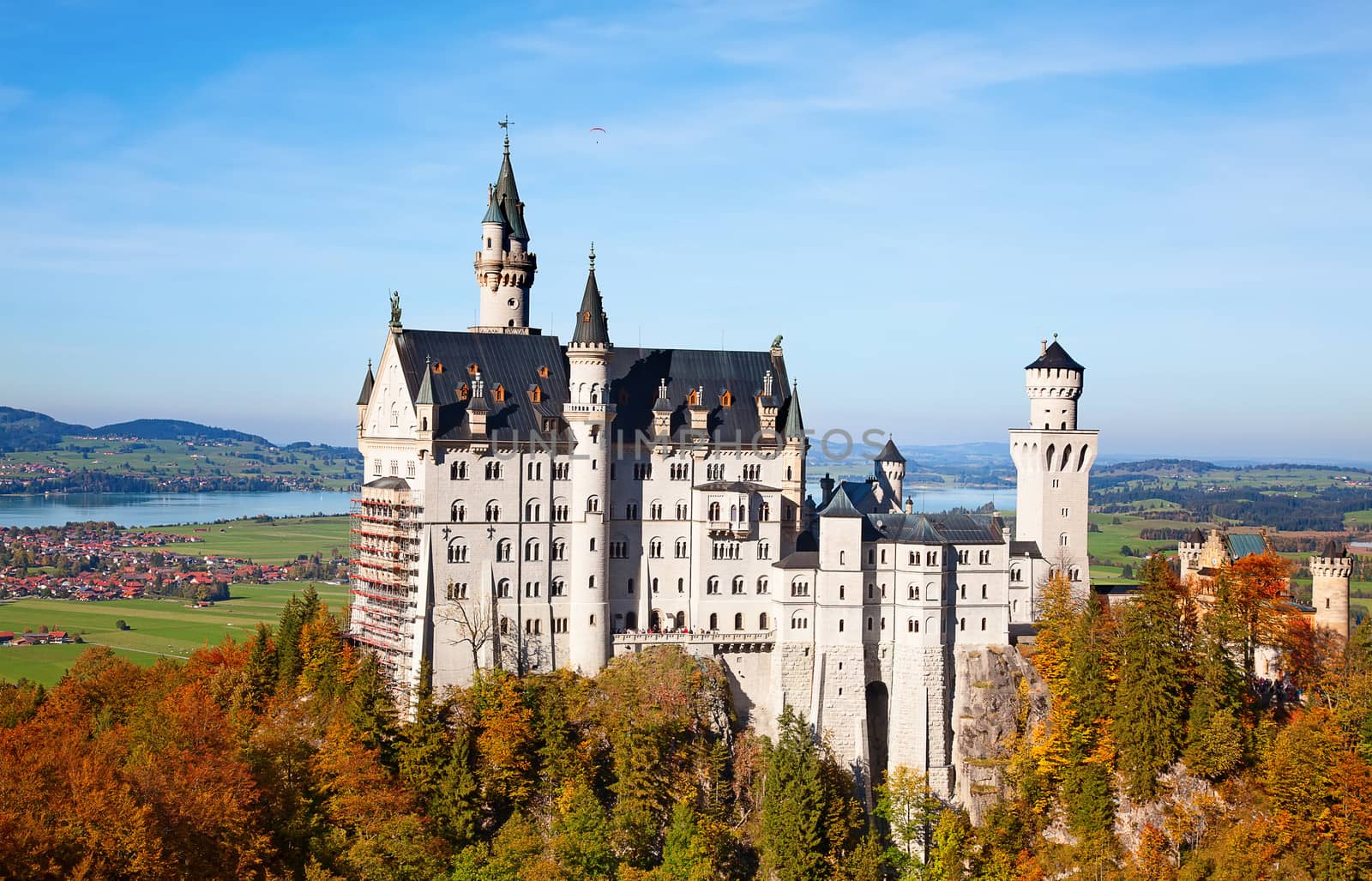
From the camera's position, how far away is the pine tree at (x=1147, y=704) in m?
70.5

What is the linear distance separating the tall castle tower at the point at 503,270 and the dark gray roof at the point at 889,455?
77.2ft

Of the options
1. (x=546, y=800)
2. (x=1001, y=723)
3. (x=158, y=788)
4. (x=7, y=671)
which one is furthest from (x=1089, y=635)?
(x=7, y=671)

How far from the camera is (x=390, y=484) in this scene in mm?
74625

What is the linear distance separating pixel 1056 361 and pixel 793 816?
32.3 m

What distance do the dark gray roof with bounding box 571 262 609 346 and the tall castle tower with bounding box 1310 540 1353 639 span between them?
42.0m

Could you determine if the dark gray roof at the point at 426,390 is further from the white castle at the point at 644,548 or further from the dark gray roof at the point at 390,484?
the dark gray roof at the point at 390,484

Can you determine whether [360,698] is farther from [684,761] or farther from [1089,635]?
[1089,635]

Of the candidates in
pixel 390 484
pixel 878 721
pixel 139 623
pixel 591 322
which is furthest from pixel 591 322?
pixel 139 623

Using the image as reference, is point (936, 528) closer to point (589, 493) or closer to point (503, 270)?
point (589, 493)

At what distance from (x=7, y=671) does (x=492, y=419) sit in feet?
232

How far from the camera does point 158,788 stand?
2350 inches

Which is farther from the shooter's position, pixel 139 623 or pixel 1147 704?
pixel 139 623

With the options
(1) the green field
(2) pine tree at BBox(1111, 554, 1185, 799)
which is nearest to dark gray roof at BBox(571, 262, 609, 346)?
(2) pine tree at BBox(1111, 554, 1185, 799)

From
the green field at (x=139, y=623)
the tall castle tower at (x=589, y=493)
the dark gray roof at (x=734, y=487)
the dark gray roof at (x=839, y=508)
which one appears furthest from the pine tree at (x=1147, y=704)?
the green field at (x=139, y=623)
